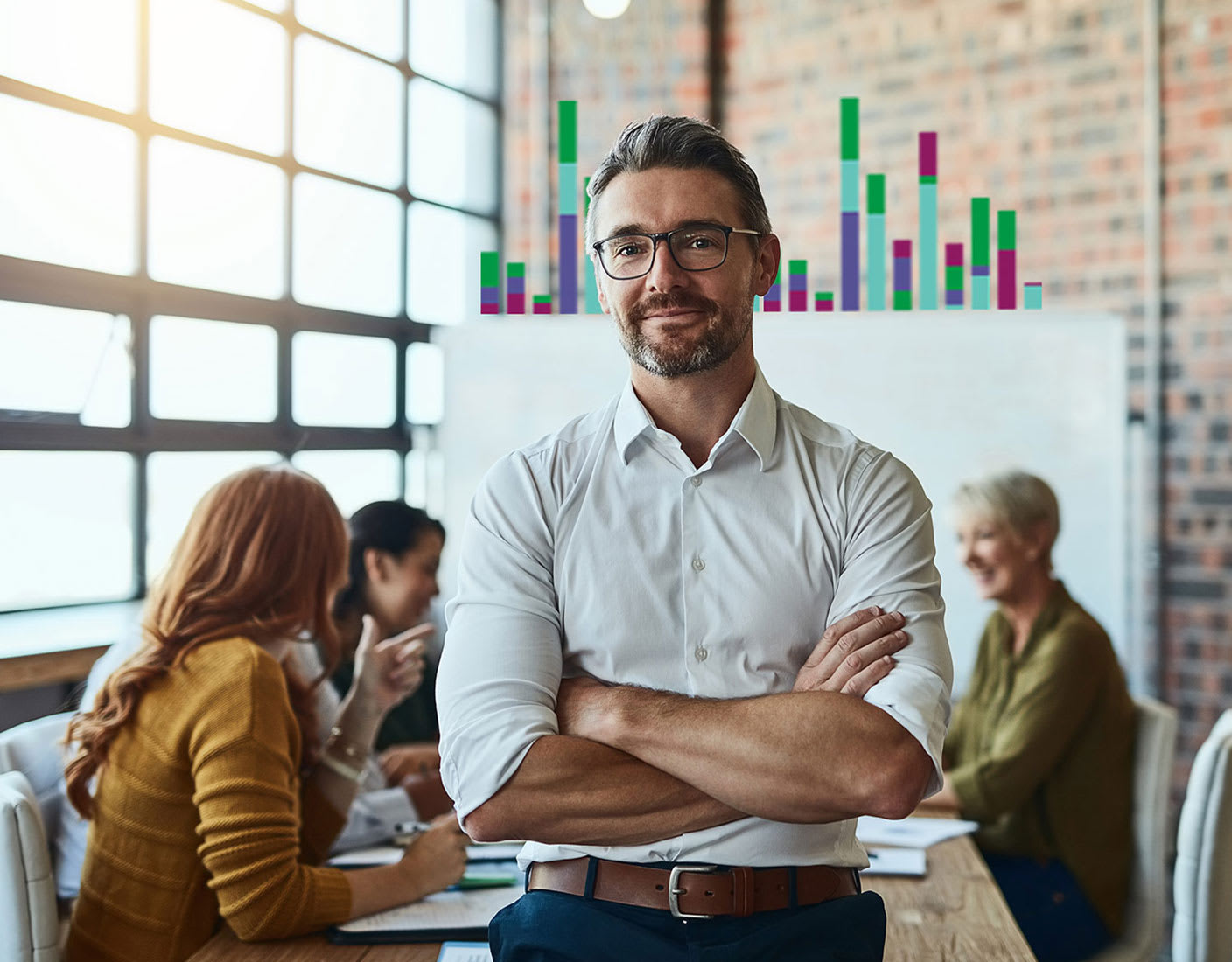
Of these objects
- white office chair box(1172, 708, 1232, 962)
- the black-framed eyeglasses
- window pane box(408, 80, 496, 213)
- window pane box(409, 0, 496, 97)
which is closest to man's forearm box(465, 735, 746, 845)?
the black-framed eyeglasses

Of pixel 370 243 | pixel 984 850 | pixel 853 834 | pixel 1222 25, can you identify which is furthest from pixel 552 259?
pixel 853 834

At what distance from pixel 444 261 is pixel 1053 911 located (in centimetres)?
315

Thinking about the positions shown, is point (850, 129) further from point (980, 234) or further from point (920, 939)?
point (920, 939)

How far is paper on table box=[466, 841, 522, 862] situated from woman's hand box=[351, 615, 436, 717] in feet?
0.97

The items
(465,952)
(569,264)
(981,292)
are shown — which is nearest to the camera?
(465,952)

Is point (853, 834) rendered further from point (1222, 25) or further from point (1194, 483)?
point (1222, 25)

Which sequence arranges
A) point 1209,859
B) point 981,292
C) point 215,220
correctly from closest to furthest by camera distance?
point 1209,859, point 215,220, point 981,292

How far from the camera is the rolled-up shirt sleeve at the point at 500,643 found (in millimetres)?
1394

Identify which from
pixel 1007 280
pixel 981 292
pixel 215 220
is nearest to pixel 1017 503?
pixel 981 292

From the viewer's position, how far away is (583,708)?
4.70 feet

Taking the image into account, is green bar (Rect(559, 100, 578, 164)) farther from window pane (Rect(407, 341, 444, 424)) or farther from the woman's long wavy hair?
the woman's long wavy hair

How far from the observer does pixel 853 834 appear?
151 cm

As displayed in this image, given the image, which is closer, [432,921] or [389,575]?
[432,921]

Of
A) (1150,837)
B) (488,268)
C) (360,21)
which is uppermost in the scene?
(360,21)
